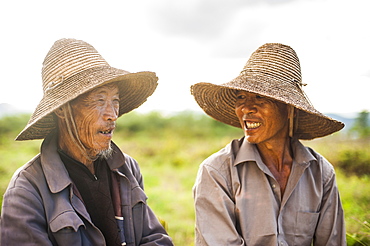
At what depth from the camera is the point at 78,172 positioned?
8.20 feet

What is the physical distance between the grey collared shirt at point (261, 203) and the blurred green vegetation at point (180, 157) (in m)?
0.67

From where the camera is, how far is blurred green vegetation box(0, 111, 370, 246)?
19.0ft

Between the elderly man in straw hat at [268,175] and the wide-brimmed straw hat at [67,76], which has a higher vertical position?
the wide-brimmed straw hat at [67,76]

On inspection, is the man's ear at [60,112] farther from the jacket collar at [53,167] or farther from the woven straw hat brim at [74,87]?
the jacket collar at [53,167]

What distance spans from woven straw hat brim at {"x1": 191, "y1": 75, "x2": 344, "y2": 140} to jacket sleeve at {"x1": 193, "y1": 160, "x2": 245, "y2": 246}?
2.04 feet

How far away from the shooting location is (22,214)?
2.11 metres

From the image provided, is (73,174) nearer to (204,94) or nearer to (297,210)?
(204,94)

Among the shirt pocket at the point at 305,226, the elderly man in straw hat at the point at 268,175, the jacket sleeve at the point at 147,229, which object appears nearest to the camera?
the jacket sleeve at the point at 147,229

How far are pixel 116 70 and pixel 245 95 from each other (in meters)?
1.05

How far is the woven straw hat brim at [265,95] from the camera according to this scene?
8.89ft

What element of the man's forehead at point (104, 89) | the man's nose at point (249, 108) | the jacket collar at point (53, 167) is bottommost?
the jacket collar at point (53, 167)

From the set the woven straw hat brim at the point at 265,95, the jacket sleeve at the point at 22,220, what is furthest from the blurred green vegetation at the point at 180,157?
the jacket sleeve at the point at 22,220

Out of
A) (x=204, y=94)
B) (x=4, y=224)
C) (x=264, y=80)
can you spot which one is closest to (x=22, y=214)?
(x=4, y=224)

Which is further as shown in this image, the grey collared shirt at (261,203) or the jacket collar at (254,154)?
the jacket collar at (254,154)
